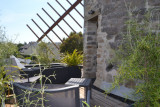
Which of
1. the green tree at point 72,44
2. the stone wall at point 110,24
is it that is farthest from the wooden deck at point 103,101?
the green tree at point 72,44

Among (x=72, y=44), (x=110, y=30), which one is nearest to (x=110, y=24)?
(x=110, y=30)

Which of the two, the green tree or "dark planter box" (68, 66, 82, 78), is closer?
"dark planter box" (68, 66, 82, 78)

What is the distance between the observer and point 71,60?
17.3ft

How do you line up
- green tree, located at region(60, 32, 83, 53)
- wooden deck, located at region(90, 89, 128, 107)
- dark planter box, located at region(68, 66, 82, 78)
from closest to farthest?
1. wooden deck, located at region(90, 89, 128, 107)
2. dark planter box, located at region(68, 66, 82, 78)
3. green tree, located at region(60, 32, 83, 53)

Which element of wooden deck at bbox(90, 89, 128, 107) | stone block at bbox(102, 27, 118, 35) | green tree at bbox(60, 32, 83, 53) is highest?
green tree at bbox(60, 32, 83, 53)

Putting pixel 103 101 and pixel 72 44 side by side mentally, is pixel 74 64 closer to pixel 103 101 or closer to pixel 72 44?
pixel 103 101

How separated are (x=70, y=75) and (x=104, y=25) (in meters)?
2.72

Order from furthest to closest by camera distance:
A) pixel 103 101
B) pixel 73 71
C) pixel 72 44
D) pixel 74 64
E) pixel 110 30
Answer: pixel 72 44, pixel 74 64, pixel 73 71, pixel 110 30, pixel 103 101

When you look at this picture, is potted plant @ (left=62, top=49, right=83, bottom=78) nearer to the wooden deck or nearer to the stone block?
the wooden deck

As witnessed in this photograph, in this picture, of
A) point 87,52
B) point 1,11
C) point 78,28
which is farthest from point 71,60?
point 78,28

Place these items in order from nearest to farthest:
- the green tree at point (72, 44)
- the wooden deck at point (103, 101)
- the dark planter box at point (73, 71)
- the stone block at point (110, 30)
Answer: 1. the wooden deck at point (103, 101)
2. the stone block at point (110, 30)
3. the dark planter box at point (73, 71)
4. the green tree at point (72, 44)

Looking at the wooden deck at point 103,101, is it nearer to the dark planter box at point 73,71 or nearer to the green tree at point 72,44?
the dark planter box at point 73,71

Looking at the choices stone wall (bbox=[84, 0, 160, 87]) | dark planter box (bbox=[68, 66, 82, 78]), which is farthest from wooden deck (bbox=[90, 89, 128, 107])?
dark planter box (bbox=[68, 66, 82, 78])

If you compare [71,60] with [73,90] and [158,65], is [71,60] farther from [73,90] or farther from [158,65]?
[158,65]
